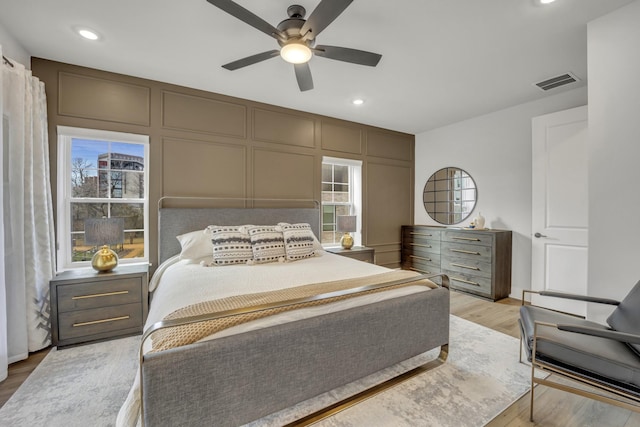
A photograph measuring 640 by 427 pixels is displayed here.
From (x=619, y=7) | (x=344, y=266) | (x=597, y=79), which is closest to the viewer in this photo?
(x=619, y=7)

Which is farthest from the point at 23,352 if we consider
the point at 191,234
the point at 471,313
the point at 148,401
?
the point at 471,313

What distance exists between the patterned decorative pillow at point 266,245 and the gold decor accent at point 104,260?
4.45 ft

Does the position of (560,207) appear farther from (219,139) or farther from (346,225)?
(219,139)

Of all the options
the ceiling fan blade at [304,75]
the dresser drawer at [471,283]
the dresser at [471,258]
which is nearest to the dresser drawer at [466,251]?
the dresser at [471,258]

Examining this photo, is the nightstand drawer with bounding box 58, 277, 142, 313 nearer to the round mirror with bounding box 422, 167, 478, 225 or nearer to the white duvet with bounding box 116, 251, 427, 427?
the white duvet with bounding box 116, 251, 427, 427

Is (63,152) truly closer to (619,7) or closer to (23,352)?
(23,352)

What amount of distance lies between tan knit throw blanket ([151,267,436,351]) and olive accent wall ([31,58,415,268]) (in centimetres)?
212

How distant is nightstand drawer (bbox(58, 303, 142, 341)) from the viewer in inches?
96.1

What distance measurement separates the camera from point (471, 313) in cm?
332

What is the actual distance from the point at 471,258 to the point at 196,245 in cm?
375

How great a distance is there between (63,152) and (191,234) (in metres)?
1.58

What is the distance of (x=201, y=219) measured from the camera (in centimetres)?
333

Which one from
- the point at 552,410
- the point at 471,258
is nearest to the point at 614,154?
the point at 552,410

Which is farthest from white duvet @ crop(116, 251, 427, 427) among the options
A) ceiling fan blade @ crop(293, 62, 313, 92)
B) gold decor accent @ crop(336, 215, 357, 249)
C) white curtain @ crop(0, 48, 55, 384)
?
ceiling fan blade @ crop(293, 62, 313, 92)
